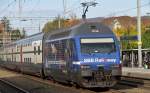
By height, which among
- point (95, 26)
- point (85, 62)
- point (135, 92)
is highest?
point (95, 26)

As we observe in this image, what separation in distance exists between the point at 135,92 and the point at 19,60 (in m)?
24.0

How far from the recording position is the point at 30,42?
37625 mm

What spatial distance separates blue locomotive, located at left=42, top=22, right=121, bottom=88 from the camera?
21.3m

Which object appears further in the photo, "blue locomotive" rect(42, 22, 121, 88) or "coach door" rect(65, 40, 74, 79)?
"coach door" rect(65, 40, 74, 79)

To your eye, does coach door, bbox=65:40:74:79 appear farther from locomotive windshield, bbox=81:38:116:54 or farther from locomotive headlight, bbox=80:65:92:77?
locomotive headlight, bbox=80:65:92:77

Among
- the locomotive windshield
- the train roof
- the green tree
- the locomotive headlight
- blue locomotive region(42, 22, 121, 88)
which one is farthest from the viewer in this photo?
the green tree

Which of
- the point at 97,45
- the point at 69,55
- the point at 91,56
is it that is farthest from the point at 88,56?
the point at 69,55


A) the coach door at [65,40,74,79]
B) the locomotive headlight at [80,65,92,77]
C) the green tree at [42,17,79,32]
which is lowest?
the locomotive headlight at [80,65,92,77]

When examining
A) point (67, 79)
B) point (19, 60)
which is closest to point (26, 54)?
point (19, 60)

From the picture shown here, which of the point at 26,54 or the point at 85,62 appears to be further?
the point at 26,54

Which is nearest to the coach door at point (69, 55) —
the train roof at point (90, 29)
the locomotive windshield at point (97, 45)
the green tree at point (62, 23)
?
the train roof at point (90, 29)

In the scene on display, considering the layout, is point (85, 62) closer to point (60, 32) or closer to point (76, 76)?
point (76, 76)

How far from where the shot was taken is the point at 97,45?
71.9 feet

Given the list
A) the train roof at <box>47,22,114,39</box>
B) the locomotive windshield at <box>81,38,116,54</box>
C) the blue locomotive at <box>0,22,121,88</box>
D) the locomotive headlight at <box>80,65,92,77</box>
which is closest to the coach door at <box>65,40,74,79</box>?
the blue locomotive at <box>0,22,121,88</box>
